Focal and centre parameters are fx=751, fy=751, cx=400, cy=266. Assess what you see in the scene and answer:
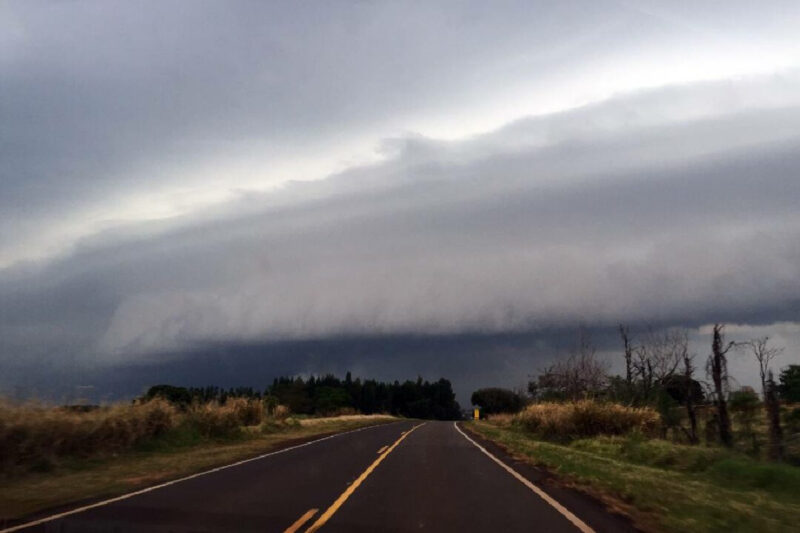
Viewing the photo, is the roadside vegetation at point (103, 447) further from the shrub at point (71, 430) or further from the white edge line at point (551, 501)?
the white edge line at point (551, 501)

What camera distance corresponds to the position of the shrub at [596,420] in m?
32.4

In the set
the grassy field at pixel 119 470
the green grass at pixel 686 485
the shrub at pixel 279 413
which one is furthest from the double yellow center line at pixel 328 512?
the shrub at pixel 279 413

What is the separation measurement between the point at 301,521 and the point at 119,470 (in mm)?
10229

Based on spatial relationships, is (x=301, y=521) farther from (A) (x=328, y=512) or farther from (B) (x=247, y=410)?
(B) (x=247, y=410)

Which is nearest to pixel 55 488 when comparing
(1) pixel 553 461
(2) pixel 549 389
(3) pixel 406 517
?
(3) pixel 406 517

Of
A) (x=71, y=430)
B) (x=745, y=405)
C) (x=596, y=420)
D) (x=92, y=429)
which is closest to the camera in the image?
(x=71, y=430)

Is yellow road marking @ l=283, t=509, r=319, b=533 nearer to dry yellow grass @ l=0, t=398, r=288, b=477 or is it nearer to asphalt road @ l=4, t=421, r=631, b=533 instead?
asphalt road @ l=4, t=421, r=631, b=533

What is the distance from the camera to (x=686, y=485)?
1703 centimetres

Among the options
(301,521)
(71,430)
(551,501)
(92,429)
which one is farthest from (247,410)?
(301,521)

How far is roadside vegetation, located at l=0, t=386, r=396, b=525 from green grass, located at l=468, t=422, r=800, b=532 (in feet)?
33.1

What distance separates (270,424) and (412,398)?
153 m

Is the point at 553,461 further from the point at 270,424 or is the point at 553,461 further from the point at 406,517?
the point at 270,424

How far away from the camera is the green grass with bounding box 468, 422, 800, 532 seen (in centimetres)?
1235

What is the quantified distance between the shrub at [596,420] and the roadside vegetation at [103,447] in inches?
544
